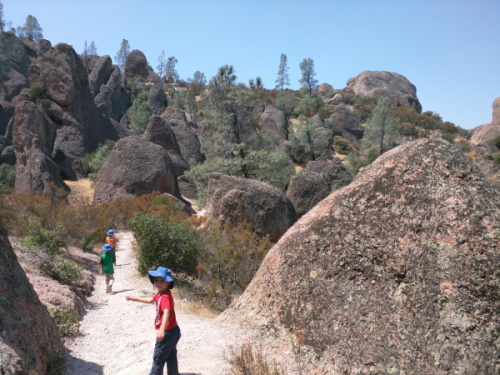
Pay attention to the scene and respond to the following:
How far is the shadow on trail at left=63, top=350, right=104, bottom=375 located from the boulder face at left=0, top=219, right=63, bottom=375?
14.9 inches

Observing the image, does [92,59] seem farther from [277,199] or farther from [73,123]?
[277,199]

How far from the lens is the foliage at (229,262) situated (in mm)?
10297

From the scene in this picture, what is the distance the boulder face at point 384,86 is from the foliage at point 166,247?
66803 mm

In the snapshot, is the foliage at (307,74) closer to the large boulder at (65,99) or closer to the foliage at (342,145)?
the foliage at (342,145)

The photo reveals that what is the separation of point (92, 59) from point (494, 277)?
71.6m

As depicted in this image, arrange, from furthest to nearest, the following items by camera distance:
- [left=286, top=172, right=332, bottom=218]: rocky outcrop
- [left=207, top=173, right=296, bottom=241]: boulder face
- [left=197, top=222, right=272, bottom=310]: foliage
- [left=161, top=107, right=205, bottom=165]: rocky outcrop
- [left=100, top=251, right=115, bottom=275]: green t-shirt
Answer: [left=161, top=107, right=205, bottom=165]: rocky outcrop
[left=286, top=172, right=332, bottom=218]: rocky outcrop
[left=207, top=173, right=296, bottom=241]: boulder face
[left=197, top=222, right=272, bottom=310]: foliage
[left=100, top=251, right=115, bottom=275]: green t-shirt

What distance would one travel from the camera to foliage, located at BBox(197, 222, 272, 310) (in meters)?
10.3

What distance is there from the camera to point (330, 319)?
4.58 meters

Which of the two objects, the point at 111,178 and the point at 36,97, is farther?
the point at 36,97

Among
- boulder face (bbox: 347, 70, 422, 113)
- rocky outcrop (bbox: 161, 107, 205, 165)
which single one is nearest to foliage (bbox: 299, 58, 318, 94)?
boulder face (bbox: 347, 70, 422, 113)

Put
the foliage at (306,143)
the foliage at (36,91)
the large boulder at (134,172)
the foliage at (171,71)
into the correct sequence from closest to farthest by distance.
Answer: the large boulder at (134,172) → the foliage at (36,91) → the foliage at (306,143) → the foliage at (171,71)

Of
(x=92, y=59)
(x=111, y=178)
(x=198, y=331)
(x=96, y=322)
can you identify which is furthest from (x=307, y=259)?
(x=92, y=59)

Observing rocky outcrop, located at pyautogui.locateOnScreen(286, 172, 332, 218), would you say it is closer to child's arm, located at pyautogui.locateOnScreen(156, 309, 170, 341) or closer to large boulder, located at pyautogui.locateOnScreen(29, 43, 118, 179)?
large boulder, located at pyautogui.locateOnScreen(29, 43, 118, 179)

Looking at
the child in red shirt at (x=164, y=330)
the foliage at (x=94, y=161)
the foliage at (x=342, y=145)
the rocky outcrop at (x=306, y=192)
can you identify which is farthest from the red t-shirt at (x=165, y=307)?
the foliage at (x=342, y=145)
